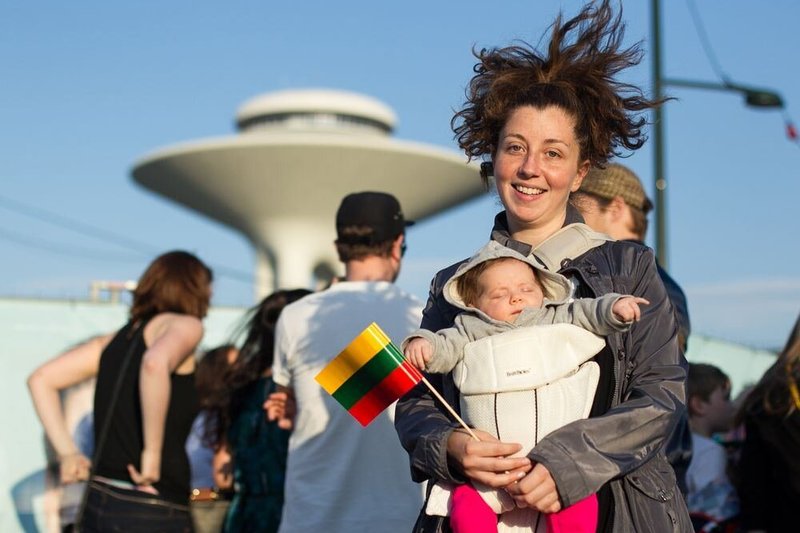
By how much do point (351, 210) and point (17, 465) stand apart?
14.5ft

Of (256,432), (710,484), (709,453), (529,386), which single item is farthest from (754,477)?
(529,386)

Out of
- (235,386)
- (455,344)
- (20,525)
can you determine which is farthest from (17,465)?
(455,344)

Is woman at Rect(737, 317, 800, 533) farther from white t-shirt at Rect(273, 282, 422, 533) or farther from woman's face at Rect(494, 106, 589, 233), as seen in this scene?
woman's face at Rect(494, 106, 589, 233)

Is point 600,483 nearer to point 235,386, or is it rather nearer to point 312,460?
point 312,460

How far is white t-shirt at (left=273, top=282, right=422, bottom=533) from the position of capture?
4.51 m

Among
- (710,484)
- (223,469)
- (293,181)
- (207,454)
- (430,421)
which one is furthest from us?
(293,181)

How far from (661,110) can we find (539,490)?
32.1ft

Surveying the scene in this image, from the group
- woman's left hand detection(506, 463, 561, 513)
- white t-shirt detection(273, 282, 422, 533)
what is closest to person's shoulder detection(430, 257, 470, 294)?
woman's left hand detection(506, 463, 561, 513)

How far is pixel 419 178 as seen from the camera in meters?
41.9

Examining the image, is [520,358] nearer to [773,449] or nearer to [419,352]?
[419,352]

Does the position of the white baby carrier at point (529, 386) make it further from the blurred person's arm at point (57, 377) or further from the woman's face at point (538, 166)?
the blurred person's arm at point (57, 377)

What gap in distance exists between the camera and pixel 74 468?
5531 mm

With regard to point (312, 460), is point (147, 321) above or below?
above

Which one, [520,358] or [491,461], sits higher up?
[520,358]
